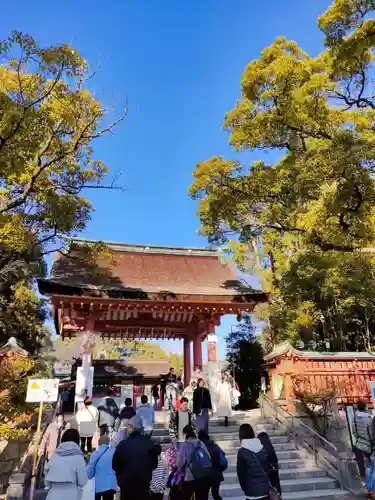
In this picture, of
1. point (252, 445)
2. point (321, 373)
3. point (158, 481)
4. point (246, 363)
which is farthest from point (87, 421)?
point (246, 363)

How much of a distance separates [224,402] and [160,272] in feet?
20.7

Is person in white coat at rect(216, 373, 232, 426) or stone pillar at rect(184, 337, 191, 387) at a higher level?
stone pillar at rect(184, 337, 191, 387)

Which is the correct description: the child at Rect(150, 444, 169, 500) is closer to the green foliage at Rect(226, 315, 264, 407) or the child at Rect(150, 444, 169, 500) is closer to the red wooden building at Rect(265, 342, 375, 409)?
the red wooden building at Rect(265, 342, 375, 409)

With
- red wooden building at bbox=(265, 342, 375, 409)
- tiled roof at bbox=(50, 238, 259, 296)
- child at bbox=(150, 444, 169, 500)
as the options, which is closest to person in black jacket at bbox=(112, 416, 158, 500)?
child at bbox=(150, 444, 169, 500)

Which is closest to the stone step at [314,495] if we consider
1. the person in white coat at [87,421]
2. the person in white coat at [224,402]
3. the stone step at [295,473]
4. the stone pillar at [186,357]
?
the stone step at [295,473]

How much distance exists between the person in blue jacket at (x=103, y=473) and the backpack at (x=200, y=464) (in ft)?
3.40

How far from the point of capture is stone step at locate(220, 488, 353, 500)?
21.0 feet

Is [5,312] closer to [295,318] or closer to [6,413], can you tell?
[6,413]

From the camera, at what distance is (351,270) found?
56.7 feet

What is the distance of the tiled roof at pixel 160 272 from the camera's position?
1182 centimetres

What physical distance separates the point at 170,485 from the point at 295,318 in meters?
14.1

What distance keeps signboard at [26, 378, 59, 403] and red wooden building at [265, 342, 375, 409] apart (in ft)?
24.7

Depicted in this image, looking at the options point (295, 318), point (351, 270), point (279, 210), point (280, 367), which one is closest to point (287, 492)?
point (280, 367)

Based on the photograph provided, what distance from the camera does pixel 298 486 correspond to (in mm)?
6855
